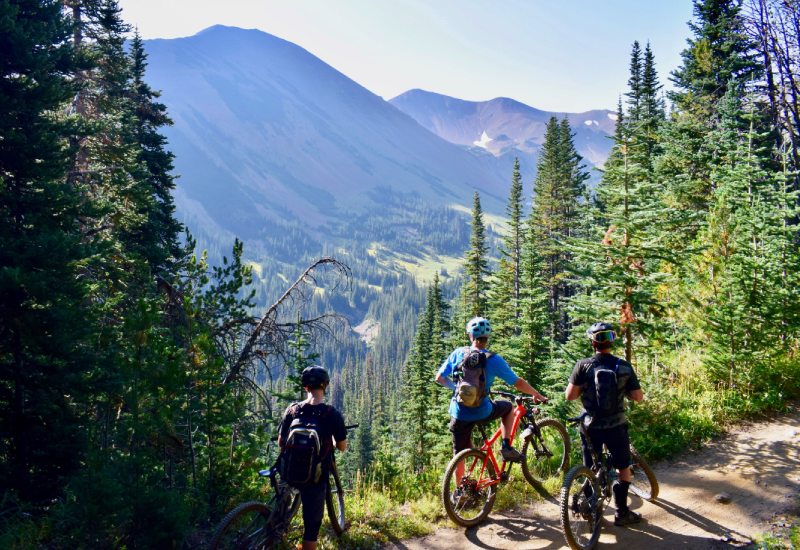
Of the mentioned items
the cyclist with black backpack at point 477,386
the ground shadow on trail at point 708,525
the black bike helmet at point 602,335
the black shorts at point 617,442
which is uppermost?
the black bike helmet at point 602,335

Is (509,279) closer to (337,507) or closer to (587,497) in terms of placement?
(587,497)

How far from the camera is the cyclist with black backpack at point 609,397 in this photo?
554cm

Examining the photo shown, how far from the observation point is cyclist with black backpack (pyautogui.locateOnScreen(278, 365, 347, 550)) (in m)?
4.75

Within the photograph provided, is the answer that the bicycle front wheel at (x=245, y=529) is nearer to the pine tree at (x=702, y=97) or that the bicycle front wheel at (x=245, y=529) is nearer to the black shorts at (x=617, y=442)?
the black shorts at (x=617, y=442)

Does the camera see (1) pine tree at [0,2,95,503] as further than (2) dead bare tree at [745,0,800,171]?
No

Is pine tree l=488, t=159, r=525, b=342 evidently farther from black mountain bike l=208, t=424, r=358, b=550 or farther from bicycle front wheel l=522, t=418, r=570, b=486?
black mountain bike l=208, t=424, r=358, b=550

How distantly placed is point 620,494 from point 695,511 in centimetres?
124

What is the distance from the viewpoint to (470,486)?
19.9 feet

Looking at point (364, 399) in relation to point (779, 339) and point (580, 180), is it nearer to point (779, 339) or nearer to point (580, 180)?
point (580, 180)

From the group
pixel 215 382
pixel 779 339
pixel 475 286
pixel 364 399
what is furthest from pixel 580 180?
pixel 364 399

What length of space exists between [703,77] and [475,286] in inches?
803

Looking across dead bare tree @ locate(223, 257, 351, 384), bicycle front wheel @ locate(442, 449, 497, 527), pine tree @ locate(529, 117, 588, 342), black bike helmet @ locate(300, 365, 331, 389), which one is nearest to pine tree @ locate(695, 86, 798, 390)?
bicycle front wheel @ locate(442, 449, 497, 527)

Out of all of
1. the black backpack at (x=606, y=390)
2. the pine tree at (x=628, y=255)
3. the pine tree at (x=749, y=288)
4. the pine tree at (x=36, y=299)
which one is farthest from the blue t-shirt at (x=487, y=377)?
the pine tree at (x=36, y=299)

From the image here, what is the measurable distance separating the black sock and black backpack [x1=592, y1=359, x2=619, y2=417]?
0.98 metres
